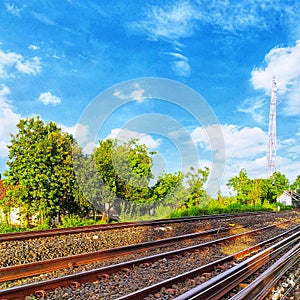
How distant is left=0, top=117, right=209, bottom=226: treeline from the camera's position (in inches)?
781

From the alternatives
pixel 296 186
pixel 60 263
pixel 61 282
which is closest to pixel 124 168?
pixel 60 263

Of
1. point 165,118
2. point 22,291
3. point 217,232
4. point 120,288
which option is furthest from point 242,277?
point 165,118

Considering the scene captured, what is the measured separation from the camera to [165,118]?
26828mm

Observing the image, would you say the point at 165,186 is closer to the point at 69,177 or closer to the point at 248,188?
the point at 69,177

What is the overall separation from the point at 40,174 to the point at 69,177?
1.66 metres

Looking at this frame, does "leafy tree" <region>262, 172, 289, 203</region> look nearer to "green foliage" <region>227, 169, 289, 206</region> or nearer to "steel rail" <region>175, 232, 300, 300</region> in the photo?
"green foliage" <region>227, 169, 289, 206</region>

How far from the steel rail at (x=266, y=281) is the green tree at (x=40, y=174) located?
14378 millimetres

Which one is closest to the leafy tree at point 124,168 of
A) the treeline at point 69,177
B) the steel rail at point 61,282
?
the treeline at point 69,177

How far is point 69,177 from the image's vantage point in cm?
2081

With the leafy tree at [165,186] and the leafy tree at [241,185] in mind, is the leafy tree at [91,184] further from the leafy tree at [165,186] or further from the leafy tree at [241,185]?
the leafy tree at [241,185]

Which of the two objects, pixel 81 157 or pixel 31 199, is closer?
pixel 31 199

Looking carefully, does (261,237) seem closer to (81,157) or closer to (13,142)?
(81,157)

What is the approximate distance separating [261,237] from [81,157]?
39.6 ft

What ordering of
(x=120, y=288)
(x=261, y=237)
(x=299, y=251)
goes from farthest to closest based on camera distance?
(x=261, y=237)
(x=299, y=251)
(x=120, y=288)
